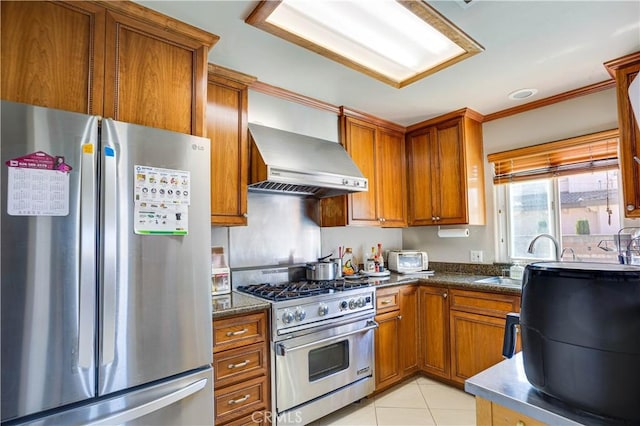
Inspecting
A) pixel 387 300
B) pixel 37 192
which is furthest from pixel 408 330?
pixel 37 192

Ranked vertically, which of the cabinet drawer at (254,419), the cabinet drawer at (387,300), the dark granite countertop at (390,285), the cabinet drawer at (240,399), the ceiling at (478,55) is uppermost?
the ceiling at (478,55)

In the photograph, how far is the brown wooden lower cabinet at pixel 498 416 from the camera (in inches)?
30.2

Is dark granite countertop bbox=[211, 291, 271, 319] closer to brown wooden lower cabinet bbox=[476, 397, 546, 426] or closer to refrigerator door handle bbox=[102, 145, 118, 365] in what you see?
refrigerator door handle bbox=[102, 145, 118, 365]

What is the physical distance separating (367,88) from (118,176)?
1.82 meters

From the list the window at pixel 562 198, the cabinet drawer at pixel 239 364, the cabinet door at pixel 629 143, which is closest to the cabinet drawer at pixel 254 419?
the cabinet drawer at pixel 239 364

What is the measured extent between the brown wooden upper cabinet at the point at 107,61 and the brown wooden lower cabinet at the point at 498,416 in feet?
5.40

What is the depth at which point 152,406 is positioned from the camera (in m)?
1.31

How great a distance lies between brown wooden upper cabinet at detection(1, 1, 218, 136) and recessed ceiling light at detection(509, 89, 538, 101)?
2.25 metres

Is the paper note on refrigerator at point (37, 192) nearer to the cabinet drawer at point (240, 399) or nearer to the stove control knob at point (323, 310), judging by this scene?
the cabinet drawer at point (240, 399)

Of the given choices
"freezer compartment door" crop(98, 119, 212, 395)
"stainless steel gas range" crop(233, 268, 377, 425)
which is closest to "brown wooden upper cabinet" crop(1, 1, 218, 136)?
"freezer compartment door" crop(98, 119, 212, 395)

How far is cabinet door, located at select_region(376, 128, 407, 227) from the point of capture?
3.15m

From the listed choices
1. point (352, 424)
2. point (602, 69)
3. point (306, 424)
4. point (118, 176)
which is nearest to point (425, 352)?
point (352, 424)

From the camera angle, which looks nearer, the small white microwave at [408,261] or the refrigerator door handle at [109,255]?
the refrigerator door handle at [109,255]

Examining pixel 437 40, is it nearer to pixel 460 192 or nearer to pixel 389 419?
pixel 460 192
